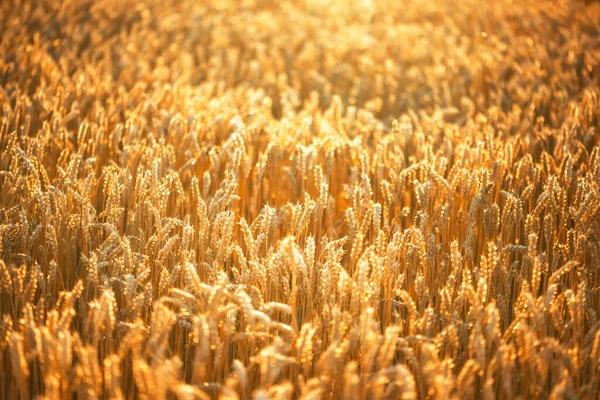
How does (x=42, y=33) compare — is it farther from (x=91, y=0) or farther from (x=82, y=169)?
(x=82, y=169)

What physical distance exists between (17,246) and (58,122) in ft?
2.78

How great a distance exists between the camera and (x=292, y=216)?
5.28 ft

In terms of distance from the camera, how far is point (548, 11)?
6.39 metres

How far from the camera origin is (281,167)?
2279 millimetres

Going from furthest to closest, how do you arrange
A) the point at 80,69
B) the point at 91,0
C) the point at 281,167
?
1. the point at 91,0
2. the point at 80,69
3. the point at 281,167

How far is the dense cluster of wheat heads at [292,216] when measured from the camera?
46.3 inches

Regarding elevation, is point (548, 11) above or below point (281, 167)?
above

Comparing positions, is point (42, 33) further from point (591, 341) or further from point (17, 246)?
point (591, 341)

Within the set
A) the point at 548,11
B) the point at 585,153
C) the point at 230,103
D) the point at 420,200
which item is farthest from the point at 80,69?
the point at 548,11

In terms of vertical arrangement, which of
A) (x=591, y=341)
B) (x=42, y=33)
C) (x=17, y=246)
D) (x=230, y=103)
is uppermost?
(x=42, y=33)

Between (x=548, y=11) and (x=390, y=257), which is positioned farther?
(x=548, y=11)

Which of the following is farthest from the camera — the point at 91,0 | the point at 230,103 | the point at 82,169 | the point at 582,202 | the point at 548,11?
the point at 548,11

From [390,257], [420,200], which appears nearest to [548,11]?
[420,200]

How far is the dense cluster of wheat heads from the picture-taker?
3.86ft
